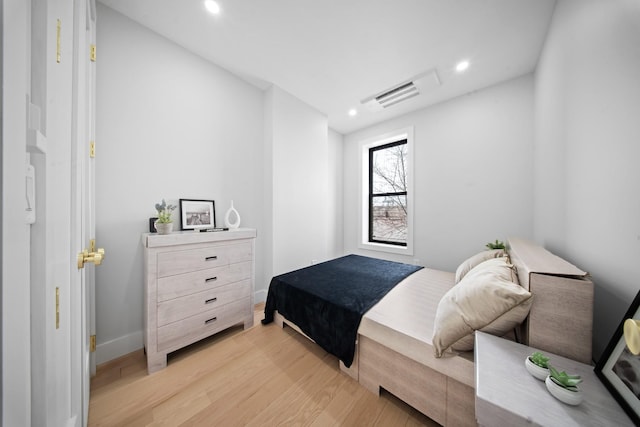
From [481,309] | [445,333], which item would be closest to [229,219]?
[445,333]

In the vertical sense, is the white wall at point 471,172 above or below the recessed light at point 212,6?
below

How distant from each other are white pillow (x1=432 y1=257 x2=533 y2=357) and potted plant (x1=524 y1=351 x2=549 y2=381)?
0.18 meters

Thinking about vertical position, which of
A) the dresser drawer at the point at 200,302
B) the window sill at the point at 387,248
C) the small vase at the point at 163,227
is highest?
the small vase at the point at 163,227

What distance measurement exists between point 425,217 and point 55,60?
11.6ft

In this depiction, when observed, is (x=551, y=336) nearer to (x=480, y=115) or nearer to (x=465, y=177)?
(x=465, y=177)

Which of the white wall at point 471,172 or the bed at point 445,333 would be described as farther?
the white wall at point 471,172

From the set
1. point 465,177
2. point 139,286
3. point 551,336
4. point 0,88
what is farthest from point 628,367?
point 139,286

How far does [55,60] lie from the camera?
0.66 meters

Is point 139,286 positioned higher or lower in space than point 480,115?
lower

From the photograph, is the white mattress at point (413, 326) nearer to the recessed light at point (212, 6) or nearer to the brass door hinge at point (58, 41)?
the brass door hinge at point (58, 41)

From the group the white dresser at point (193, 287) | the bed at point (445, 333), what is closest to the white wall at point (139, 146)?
the white dresser at point (193, 287)

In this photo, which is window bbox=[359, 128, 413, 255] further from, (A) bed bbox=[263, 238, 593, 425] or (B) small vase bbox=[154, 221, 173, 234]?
(B) small vase bbox=[154, 221, 173, 234]

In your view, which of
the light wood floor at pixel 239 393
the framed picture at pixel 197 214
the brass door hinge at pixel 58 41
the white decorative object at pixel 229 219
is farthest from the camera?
the white decorative object at pixel 229 219

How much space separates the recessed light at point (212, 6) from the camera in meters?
1.62
